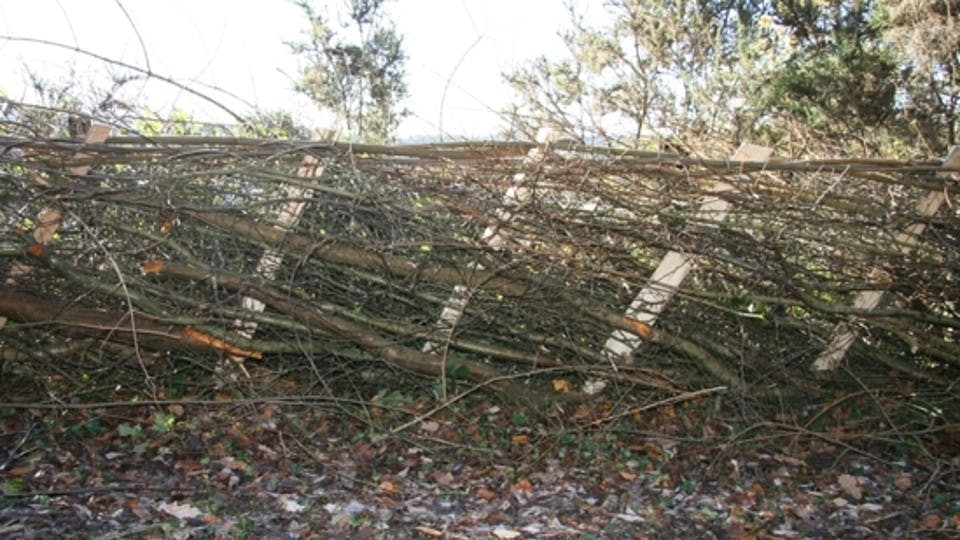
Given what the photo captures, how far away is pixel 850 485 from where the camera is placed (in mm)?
3959

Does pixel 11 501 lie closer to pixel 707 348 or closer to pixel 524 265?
pixel 524 265

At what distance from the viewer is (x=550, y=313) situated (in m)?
4.55

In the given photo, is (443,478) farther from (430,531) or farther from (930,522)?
(930,522)

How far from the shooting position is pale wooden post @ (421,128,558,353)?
4363mm

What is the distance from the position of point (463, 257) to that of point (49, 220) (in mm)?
2059

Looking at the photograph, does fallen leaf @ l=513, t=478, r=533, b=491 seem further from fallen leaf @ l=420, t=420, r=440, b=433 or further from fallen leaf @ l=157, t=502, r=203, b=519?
fallen leaf @ l=157, t=502, r=203, b=519

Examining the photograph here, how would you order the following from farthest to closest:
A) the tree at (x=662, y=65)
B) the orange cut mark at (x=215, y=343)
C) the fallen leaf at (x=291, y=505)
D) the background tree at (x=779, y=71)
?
the tree at (x=662, y=65), the background tree at (x=779, y=71), the orange cut mark at (x=215, y=343), the fallen leaf at (x=291, y=505)

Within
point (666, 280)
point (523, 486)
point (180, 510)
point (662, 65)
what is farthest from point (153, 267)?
point (662, 65)

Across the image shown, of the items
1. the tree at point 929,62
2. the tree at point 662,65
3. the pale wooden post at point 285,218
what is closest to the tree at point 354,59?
the tree at point 662,65

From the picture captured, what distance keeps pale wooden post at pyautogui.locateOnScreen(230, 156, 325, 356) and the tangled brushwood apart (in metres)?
0.01

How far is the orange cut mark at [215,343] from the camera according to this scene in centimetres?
442

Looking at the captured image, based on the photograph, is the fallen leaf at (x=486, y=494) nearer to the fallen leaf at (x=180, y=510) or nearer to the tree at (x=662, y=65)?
the fallen leaf at (x=180, y=510)

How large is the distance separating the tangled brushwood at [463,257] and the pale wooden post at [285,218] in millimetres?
12

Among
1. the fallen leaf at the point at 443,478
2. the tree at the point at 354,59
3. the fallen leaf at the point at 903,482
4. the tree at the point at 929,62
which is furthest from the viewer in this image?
the tree at the point at 354,59
